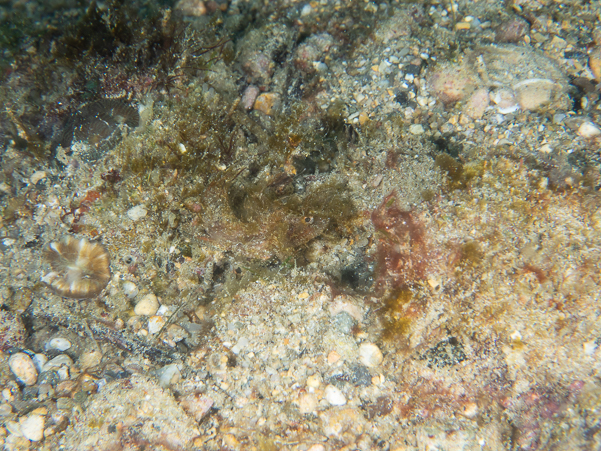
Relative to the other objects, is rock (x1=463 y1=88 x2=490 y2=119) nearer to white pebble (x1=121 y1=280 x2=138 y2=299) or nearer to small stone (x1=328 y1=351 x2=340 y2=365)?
small stone (x1=328 y1=351 x2=340 y2=365)

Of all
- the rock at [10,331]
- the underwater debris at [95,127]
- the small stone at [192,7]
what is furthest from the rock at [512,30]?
the rock at [10,331]

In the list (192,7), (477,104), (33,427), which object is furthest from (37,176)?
(477,104)

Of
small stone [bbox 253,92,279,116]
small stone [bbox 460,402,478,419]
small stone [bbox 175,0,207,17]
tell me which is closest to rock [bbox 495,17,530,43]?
small stone [bbox 253,92,279,116]

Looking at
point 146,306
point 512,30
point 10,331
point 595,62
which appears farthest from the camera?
point 512,30

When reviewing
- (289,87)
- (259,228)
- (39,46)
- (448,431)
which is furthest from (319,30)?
(448,431)

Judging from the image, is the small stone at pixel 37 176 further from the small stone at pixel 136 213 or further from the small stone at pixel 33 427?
the small stone at pixel 33 427

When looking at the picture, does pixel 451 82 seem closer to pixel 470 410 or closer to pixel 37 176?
pixel 470 410
